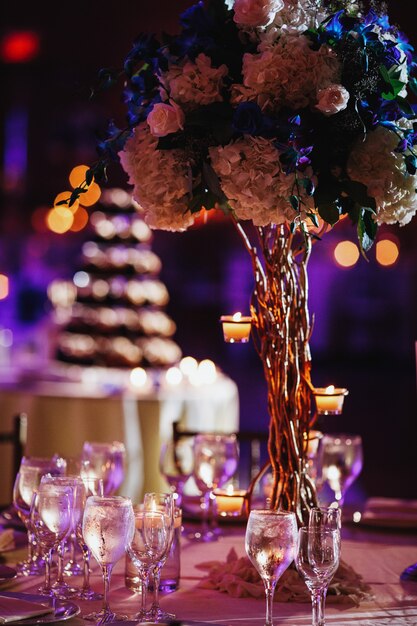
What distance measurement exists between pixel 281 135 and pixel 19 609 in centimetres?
88

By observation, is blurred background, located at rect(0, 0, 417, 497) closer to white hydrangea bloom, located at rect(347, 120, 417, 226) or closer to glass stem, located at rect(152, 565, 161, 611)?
white hydrangea bloom, located at rect(347, 120, 417, 226)

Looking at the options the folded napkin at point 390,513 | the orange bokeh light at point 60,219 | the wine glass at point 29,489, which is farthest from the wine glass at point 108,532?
the orange bokeh light at point 60,219

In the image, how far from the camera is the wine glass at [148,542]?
1.53m

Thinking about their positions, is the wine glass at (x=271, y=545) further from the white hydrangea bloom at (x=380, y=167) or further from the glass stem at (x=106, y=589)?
the white hydrangea bloom at (x=380, y=167)

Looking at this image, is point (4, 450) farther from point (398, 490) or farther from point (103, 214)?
point (398, 490)

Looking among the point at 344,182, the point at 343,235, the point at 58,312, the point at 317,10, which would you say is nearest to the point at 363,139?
the point at 344,182

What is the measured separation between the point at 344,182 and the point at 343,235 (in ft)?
53.9

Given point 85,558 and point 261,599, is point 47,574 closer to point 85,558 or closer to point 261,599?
point 85,558

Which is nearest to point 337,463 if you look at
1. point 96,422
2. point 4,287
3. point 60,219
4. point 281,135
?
point 281,135

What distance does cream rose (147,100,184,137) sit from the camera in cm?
167

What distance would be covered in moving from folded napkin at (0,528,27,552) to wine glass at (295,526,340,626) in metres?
0.84

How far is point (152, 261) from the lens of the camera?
776 centimetres

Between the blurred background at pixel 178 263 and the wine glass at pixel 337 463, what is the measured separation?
0.54 m

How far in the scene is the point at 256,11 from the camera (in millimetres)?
1593
